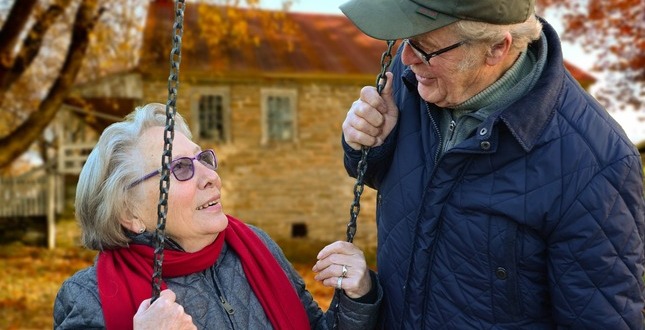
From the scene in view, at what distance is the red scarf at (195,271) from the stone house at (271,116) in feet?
42.0

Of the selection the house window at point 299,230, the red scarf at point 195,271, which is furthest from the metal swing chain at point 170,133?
the house window at point 299,230

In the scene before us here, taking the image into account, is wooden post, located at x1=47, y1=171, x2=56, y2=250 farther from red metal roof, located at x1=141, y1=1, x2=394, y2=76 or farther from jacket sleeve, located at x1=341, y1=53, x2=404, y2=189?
jacket sleeve, located at x1=341, y1=53, x2=404, y2=189

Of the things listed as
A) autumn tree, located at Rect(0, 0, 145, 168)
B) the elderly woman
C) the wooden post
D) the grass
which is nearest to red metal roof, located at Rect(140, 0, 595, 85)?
autumn tree, located at Rect(0, 0, 145, 168)

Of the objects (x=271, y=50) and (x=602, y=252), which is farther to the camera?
(x=271, y=50)

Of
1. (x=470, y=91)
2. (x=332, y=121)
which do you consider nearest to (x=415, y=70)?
(x=470, y=91)

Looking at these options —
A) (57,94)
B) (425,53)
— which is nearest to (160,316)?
(425,53)

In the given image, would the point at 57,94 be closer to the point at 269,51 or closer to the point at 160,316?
the point at 269,51

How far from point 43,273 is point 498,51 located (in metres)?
13.5

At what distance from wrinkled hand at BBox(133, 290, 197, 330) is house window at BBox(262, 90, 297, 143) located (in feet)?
45.5

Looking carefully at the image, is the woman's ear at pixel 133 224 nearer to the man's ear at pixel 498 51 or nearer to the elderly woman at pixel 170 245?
the elderly woman at pixel 170 245

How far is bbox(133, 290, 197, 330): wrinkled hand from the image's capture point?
2.00 metres

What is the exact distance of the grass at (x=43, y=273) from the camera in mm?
10539

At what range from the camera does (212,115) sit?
1566 centimetres

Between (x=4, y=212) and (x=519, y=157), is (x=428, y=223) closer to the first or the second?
(x=519, y=157)
